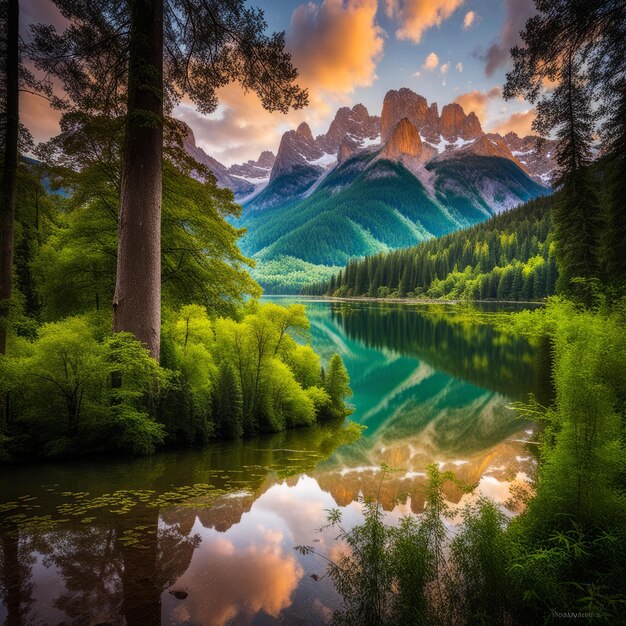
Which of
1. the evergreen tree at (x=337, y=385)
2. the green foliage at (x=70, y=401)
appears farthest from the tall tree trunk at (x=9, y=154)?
the evergreen tree at (x=337, y=385)

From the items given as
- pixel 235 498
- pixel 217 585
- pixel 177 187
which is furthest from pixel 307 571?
pixel 177 187

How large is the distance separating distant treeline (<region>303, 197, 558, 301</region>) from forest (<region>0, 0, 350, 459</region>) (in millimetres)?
98410

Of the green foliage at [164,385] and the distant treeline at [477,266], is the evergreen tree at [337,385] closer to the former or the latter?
the green foliage at [164,385]

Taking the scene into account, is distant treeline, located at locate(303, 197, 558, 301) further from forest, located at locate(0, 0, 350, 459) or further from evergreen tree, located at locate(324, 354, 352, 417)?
forest, located at locate(0, 0, 350, 459)

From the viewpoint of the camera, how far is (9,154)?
8.72 m

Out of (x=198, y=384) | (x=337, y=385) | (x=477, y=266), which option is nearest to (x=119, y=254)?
(x=198, y=384)

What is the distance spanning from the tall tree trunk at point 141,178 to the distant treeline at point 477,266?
102257 millimetres

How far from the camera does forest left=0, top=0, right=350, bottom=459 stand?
20.7 feet

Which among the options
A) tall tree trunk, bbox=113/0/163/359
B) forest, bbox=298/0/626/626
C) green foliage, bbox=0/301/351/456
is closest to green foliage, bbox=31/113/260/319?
green foliage, bbox=0/301/351/456

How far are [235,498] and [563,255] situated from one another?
24312 millimetres

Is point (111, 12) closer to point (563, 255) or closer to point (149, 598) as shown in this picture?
point (149, 598)

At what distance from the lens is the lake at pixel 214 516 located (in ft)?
12.2

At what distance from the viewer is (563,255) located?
23344 mm

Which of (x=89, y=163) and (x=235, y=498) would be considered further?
(x=89, y=163)
